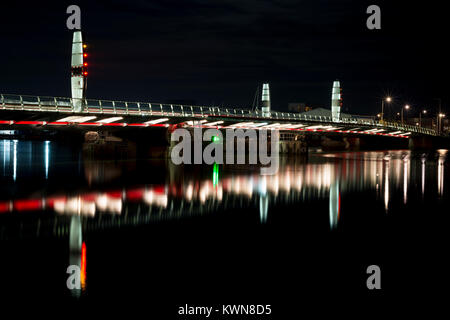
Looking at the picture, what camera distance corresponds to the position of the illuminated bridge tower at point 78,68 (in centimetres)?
5309

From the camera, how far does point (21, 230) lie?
17.5 meters

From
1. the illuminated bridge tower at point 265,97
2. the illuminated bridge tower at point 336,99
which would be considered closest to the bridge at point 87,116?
the illuminated bridge tower at point 265,97

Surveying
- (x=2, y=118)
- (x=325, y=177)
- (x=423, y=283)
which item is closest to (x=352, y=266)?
(x=423, y=283)

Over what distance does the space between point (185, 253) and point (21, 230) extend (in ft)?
20.5
